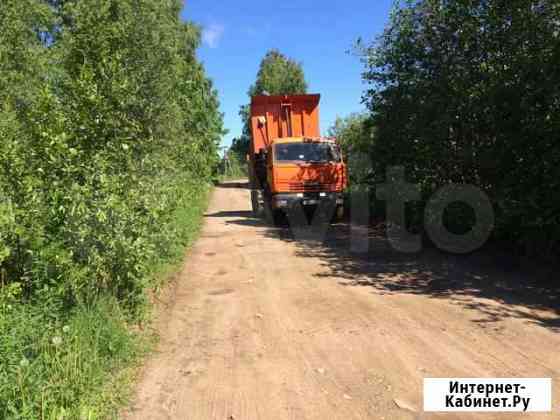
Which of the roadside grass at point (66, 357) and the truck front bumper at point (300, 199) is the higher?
the truck front bumper at point (300, 199)

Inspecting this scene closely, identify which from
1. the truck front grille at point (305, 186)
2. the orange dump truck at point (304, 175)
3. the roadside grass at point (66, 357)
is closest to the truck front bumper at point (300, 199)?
the orange dump truck at point (304, 175)

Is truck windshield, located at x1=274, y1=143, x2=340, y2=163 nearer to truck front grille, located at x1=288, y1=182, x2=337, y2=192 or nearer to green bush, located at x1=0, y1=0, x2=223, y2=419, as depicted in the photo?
truck front grille, located at x1=288, y1=182, x2=337, y2=192

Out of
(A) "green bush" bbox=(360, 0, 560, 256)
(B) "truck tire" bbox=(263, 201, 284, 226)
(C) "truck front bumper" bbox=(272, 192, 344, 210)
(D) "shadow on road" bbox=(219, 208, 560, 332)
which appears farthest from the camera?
(B) "truck tire" bbox=(263, 201, 284, 226)

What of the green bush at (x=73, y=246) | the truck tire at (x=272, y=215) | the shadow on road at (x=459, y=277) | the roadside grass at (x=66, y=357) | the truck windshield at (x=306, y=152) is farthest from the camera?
the truck tire at (x=272, y=215)

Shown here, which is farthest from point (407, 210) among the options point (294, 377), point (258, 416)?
point (258, 416)

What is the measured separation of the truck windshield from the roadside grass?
26.5 feet

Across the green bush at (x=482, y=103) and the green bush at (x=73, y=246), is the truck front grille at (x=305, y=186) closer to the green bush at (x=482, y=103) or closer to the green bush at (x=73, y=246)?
the green bush at (x=482, y=103)

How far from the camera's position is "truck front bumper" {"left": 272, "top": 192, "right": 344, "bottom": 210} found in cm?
1230

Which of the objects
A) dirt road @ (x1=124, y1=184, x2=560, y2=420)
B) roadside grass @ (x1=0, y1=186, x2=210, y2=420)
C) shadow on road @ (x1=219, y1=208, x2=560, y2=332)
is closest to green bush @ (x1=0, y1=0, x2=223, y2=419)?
roadside grass @ (x1=0, y1=186, x2=210, y2=420)

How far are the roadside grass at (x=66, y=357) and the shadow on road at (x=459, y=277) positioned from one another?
3495 millimetres

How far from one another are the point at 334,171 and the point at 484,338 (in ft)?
26.8

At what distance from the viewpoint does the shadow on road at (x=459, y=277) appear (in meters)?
5.75

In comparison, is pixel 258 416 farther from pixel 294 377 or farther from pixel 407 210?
pixel 407 210

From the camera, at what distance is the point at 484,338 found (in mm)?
4758
